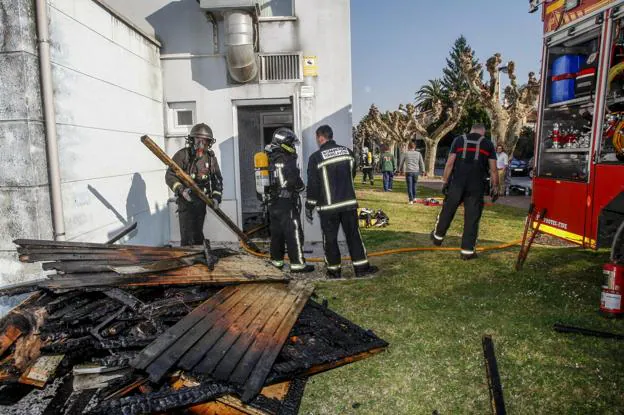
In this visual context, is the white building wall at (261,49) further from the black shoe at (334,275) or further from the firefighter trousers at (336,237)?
the black shoe at (334,275)

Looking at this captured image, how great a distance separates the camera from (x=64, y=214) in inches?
177

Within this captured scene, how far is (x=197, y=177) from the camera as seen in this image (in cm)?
629

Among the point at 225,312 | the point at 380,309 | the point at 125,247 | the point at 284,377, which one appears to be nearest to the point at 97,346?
the point at 225,312

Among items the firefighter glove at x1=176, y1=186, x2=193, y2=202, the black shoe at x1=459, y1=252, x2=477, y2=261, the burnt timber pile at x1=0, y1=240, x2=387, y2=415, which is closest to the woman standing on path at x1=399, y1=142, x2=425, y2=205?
the black shoe at x1=459, y1=252, x2=477, y2=261

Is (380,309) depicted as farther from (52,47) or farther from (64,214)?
(52,47)

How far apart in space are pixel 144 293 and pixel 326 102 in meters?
4.94


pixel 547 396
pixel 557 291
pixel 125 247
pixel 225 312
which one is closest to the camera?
pixel 547 396

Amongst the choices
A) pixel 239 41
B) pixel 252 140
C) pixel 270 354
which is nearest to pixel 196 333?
pixel 270 354

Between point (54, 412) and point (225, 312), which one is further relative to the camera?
point (225, 312)

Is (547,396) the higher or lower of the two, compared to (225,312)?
lower

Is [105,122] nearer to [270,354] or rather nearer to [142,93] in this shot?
[142,93]

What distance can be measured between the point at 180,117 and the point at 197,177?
2.08 m

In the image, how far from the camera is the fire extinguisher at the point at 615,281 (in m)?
3.96

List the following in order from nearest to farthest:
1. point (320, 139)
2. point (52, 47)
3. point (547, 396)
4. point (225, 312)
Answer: point (547, 396)
point (225, 312)
point (52, 47)
point (320, 139)
